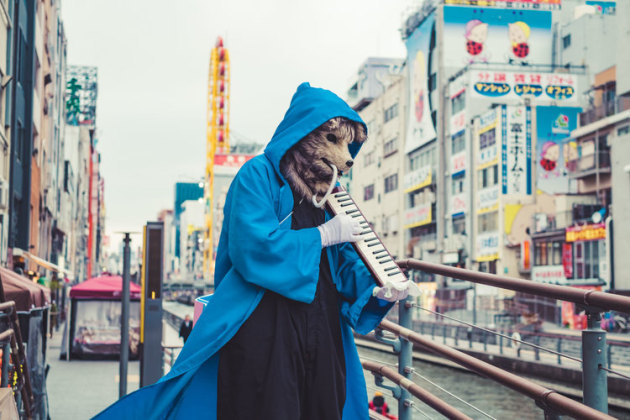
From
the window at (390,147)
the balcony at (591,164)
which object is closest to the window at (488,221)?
the balcony at (591,164)

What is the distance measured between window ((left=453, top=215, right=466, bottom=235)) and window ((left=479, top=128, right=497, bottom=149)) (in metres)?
5.22

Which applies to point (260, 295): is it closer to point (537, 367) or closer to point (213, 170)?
point (537, 367)

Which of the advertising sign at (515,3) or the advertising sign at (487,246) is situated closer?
the advertising sign at (487,246)

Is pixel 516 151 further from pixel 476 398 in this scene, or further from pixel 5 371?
pixel 5 371

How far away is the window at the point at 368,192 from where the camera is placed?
63.5m

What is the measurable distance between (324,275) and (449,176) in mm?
45447

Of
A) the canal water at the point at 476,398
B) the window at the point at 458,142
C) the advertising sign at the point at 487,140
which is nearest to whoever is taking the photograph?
the canal water at the point at 476,398

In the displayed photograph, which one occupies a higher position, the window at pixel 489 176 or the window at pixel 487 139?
the window at pixel 487 139

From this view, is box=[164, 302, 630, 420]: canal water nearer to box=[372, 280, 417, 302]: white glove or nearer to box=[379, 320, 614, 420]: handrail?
box=[379, 320, 614, 420]: handrail

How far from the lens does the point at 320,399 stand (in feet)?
10.00

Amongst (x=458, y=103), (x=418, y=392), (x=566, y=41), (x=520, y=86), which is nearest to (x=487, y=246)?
(x=458, y=103)

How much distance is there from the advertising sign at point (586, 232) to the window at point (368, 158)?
27.6 metres

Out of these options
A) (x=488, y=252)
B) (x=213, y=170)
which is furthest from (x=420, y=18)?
(x=213, y=170)

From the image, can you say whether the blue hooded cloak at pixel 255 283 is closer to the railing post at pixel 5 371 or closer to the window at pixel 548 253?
the railing post at pixel 5 371
